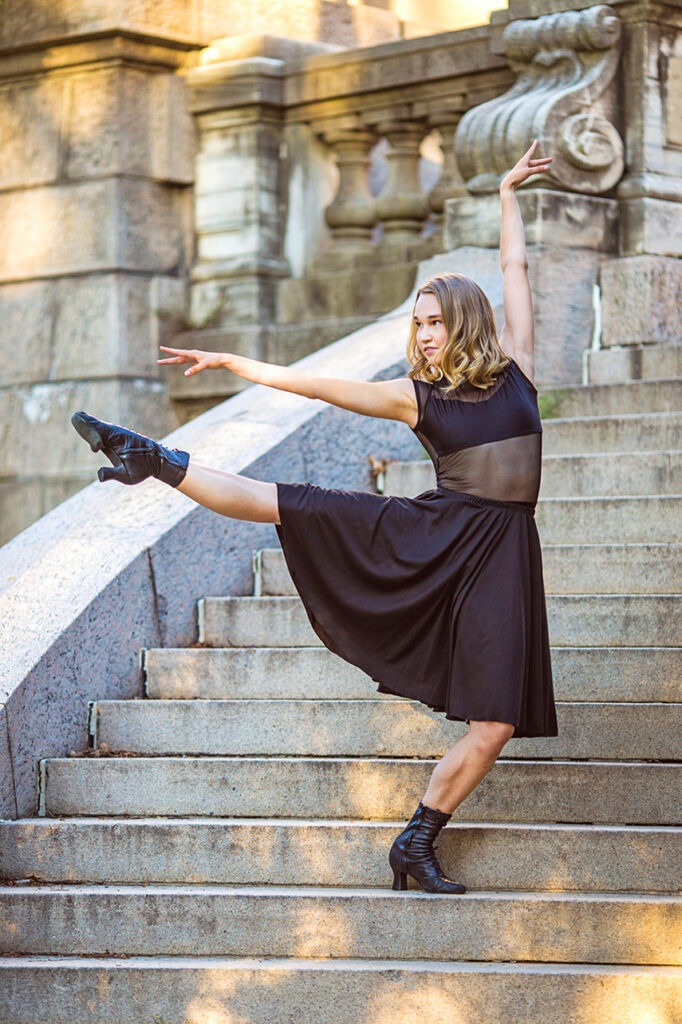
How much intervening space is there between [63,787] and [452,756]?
1465 millimetres

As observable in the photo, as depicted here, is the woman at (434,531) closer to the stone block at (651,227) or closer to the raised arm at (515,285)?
the raised arm at (515,285)

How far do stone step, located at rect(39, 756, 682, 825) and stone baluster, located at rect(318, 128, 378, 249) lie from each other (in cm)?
453

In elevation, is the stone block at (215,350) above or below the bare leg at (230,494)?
above

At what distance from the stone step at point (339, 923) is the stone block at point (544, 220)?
A: 383 centimetres

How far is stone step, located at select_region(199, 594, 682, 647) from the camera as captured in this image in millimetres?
6094

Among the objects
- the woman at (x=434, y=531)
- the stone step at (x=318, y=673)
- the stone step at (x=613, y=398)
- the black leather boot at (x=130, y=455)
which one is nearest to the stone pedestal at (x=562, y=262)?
the stone step at (x=613, y=398)

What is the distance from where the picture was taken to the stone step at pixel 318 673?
5.87m

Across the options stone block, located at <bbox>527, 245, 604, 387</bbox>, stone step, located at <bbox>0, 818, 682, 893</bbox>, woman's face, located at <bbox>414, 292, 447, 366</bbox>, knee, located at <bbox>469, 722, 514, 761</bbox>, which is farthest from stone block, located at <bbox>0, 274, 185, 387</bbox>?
knee, located at <bbox>469, 722, 514, 761</bbox>

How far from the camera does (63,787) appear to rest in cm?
579

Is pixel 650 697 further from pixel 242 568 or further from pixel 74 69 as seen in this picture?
pixel 74 69

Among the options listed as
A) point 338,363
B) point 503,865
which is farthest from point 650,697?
point 338,363

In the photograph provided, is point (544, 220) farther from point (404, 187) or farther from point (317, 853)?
point (317, 853)

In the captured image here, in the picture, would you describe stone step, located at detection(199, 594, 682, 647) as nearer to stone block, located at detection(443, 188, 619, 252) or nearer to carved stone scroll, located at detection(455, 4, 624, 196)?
stone block, located at detection(443, 188, 619, 252)

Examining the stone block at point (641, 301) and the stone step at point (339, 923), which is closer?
the stone step at point (339, 923)
